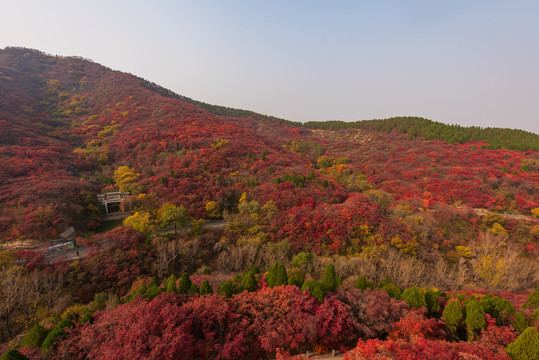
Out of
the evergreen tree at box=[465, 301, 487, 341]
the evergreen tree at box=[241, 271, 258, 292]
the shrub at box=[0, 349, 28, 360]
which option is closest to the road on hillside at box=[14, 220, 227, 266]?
the shrub at box=[0, 349, 28, 360]

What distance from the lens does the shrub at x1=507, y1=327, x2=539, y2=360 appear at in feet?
25.8

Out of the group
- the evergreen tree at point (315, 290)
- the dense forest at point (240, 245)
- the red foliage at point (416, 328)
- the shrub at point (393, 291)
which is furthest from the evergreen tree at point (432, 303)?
the evergreen tree at point (315, 290)

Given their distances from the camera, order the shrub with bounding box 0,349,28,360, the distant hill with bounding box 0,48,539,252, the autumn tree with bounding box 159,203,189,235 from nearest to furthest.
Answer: the shrub with bounding box 0,349,28,360 → the autumn tree with bounding box 159,203,189,235 → the distant hill with bounding box 0,48,539,252

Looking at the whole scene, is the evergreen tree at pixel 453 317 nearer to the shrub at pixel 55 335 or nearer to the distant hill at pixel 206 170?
the distant hill at pixel 206 170

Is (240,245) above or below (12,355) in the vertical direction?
below

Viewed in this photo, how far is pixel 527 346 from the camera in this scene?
7996mm

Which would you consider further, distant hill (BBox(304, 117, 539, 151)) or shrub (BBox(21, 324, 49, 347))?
distant hill (BBox(304, 117, 539, 151))

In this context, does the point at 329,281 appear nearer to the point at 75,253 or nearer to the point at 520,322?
the point at 520,322

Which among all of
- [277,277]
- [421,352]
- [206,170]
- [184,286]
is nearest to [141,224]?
[184,286]

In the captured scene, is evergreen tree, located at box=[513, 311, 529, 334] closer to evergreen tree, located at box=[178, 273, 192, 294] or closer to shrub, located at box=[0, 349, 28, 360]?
evergreen tree, located at box=[178, 273, 192, 294]

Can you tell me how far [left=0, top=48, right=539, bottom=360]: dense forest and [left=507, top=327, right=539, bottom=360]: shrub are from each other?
3.3 inches

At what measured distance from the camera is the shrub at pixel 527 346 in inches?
309

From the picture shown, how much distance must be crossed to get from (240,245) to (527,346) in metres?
21.1

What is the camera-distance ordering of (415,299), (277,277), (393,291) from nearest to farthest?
(415,299) → (393,291) → (277,277)
